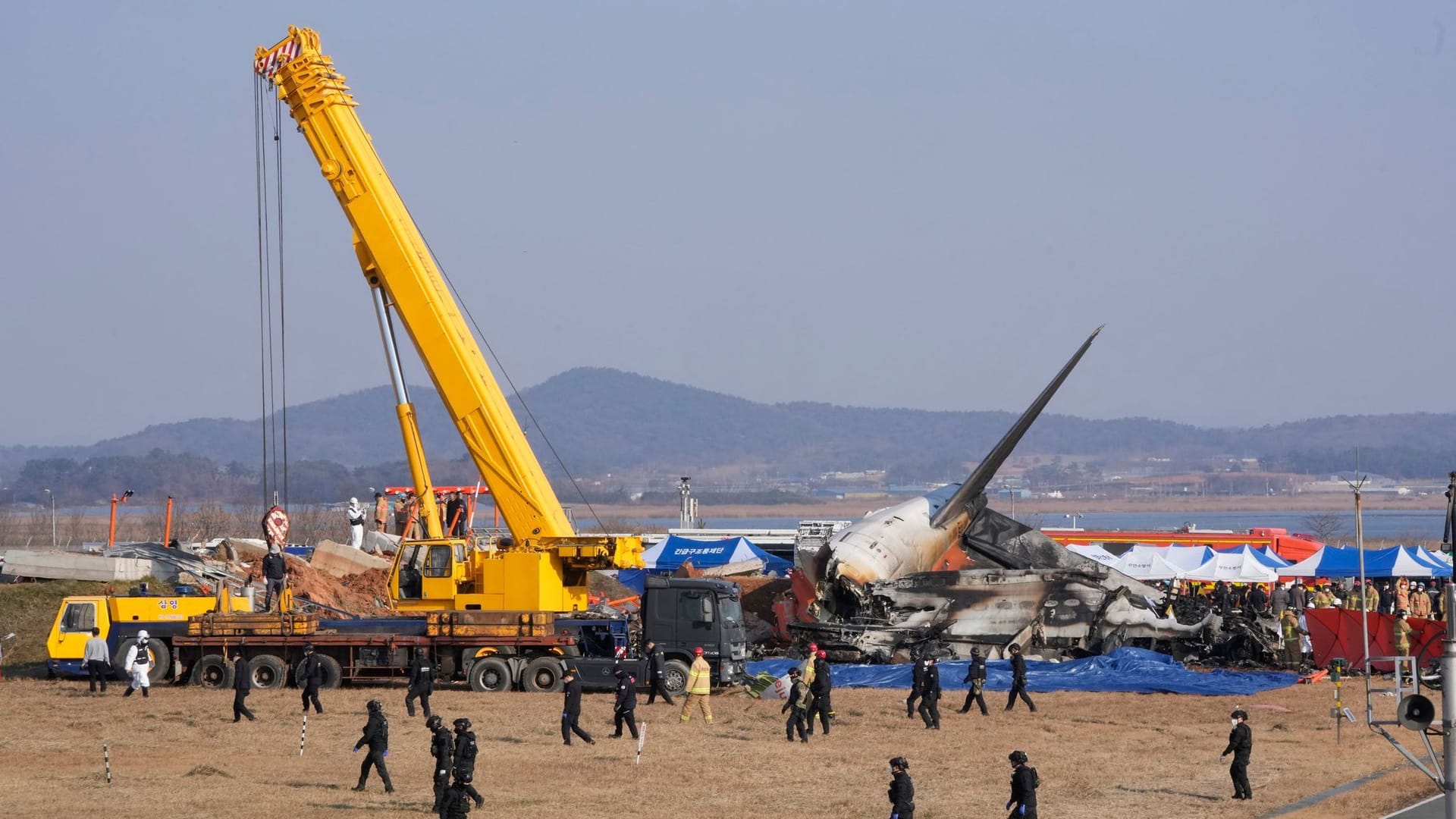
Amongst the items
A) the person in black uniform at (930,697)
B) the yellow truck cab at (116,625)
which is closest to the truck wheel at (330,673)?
the yellow truck cab at (116,625)

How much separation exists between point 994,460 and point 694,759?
2004 cm

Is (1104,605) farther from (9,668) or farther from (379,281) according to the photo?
(9,668)

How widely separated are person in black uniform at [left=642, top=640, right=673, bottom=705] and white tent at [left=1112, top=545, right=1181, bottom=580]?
80.0ft

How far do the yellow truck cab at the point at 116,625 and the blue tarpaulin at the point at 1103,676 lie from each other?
1198 centimetres

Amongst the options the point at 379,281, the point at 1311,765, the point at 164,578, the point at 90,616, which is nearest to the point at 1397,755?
the point at 1311,765

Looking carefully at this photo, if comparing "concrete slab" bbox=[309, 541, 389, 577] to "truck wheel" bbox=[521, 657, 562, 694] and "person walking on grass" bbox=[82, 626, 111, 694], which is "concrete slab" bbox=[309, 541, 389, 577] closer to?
"person walking on grass" bbox=[82, 626, 111, 694]

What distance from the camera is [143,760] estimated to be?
22.8 m

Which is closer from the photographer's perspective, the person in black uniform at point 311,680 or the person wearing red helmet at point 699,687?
the person in black uniform at point 311,680

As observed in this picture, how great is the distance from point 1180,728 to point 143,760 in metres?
16.3

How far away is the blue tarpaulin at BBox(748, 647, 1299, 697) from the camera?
31156mm

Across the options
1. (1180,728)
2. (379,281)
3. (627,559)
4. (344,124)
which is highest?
(344,124)

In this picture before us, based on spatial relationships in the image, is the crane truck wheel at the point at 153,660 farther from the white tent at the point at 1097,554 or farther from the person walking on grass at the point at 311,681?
the white tent at the point at 1097,554

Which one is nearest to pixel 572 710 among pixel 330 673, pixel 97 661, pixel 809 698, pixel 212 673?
pixel 809 698

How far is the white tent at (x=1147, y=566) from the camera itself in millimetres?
50469
